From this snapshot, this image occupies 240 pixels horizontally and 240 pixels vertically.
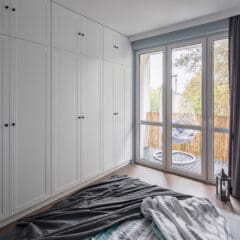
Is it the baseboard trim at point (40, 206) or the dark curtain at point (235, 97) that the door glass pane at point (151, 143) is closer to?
the baseboard trim at point (40, 206)

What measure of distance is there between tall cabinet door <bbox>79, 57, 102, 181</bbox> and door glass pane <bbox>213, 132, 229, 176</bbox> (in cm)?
179

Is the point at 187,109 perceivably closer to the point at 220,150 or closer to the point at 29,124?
the point at 220,150

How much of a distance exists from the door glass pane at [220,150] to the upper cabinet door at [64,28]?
2422 mm

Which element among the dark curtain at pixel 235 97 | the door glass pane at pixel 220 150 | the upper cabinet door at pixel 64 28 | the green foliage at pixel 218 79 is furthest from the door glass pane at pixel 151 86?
the upper cabinet door at pixel 64 28

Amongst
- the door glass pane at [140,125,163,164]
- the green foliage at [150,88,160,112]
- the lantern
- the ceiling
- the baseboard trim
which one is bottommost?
the baseboard trim

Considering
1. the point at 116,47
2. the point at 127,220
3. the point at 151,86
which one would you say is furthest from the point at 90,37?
the point at 127,220

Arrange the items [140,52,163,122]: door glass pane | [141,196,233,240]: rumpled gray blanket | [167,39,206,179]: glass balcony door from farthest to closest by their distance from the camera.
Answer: [140,52,163,122]: door glass pane < [167,39,206,179]: glass balcony door < [141,196,233,240]: rumpled gray blanket

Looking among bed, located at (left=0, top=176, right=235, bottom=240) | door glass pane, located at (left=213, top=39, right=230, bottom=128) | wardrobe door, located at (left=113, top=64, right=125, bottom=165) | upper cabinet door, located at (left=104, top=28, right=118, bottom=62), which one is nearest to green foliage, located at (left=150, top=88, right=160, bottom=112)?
wardrobe door, located at (left=113, top=64, right=125, bottom=165)

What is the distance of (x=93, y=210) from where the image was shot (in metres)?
1.65

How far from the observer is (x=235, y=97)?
2.75 metres

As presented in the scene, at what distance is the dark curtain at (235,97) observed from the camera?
8.93 feet

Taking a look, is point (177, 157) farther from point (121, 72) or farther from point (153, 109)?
point (121, 72)

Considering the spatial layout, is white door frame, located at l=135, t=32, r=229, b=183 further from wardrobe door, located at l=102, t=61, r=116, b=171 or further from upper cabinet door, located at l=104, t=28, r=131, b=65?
wardrobe door, located at l=102, t=61, r=116, b=171

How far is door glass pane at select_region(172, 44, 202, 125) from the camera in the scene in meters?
3.27
